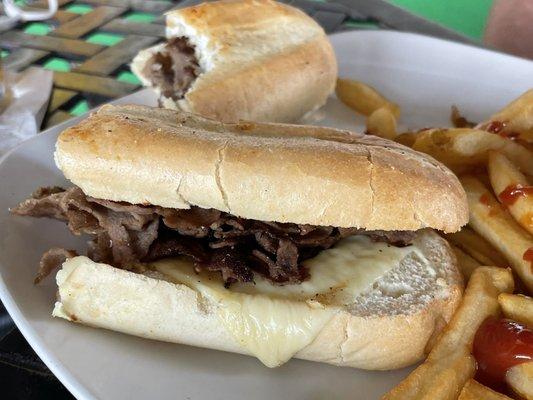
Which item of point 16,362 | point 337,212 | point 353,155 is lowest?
point 16,362

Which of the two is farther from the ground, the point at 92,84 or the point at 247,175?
the point at 247,175

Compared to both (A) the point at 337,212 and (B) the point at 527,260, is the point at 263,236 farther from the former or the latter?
(B) the point at 527,260

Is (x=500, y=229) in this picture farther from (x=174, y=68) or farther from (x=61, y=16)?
(x=61, y=16)

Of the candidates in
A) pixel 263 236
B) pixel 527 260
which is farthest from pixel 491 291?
pixel 263 236

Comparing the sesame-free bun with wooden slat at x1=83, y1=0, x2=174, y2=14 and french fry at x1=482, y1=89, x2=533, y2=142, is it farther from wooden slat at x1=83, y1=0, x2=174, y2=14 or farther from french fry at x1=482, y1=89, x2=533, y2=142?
wooden slat at x1=83, y1=0, x2=174, y2=14

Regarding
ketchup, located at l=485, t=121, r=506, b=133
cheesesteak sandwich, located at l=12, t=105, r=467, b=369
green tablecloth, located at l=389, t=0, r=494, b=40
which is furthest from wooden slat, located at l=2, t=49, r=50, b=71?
green tablecloth, located at l=389, t=0, r=494, b=40

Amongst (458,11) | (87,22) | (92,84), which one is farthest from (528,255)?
(458,11)

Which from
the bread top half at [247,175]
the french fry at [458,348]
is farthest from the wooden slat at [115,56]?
the french fry at [458,348]
